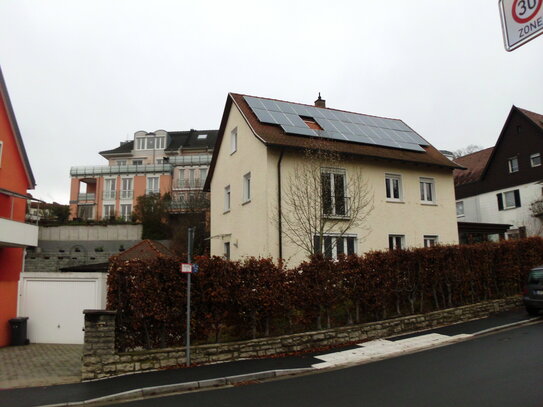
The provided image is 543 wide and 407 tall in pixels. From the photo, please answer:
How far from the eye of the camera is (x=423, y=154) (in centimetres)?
2248

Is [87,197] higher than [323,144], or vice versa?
[87,197]

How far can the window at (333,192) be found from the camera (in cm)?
1672

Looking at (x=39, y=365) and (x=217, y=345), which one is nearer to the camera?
(x=217, y=345)

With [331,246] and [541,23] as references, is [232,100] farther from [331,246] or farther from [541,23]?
[541,23]

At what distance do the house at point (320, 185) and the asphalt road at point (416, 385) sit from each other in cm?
665

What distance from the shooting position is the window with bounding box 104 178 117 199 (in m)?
55.9

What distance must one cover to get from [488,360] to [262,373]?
Answer: 14.9 ft

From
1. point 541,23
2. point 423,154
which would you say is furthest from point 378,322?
point 423,154

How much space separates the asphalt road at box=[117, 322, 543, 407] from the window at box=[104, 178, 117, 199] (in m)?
51.6

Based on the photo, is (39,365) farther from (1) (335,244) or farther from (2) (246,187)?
(2) (246,187)

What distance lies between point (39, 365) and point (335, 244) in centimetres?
1051

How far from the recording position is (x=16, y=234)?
600 inches

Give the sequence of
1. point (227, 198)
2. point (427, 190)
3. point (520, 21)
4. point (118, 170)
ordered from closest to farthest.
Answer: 1. point (520, 21)
2. point (427, 190)
3. point (227, 198)
4. point (118, 170)

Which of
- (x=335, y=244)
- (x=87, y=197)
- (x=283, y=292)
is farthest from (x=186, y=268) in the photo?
(x=87, y=197)
